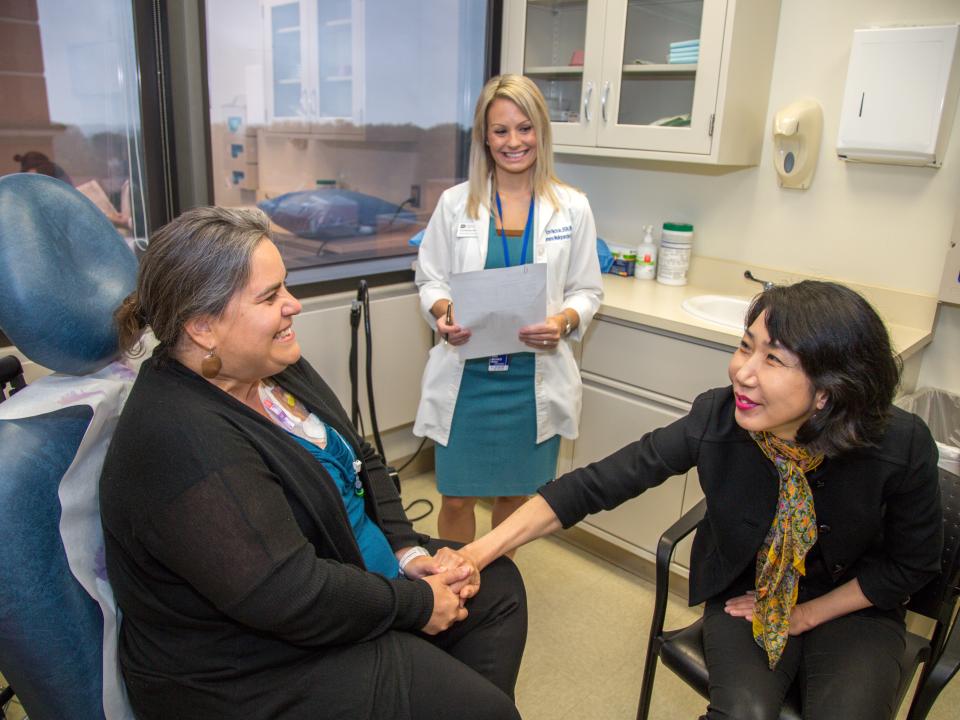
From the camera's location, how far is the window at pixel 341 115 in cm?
237

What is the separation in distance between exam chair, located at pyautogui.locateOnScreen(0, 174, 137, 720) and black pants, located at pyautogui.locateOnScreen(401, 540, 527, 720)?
446 millimetres

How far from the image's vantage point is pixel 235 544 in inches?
38.4

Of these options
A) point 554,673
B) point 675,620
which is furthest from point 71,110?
A: point 675,620

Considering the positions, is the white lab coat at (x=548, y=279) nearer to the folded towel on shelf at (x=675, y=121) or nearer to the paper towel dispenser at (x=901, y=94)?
the folded towel on shelf at (x=675, y=121)

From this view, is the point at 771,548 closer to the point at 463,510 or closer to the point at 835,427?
the point at 835,427

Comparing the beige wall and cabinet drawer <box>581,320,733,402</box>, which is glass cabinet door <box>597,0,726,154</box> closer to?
the beige wall

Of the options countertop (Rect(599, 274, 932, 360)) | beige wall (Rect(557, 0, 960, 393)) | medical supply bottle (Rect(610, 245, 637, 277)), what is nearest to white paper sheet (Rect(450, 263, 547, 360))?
countertop (Rect(599, 274, 932, 360))

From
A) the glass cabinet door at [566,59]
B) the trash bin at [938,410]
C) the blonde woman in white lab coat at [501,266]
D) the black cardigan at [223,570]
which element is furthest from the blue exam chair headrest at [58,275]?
the trash bin at [938,410]

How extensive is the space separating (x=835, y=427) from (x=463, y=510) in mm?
1220

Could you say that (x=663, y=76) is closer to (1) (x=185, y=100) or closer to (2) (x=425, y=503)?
(1) (x=185, y=100)

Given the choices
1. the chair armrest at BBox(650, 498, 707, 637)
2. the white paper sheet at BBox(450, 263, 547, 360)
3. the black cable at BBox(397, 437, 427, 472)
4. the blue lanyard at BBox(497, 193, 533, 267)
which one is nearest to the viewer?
the chair armrest at BBox(650, 498, 707, 637)

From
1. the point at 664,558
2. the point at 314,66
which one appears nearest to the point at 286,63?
the point at 314,66

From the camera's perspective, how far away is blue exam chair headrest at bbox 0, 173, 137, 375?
101 centimetres

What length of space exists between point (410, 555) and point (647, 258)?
62.0 inches
